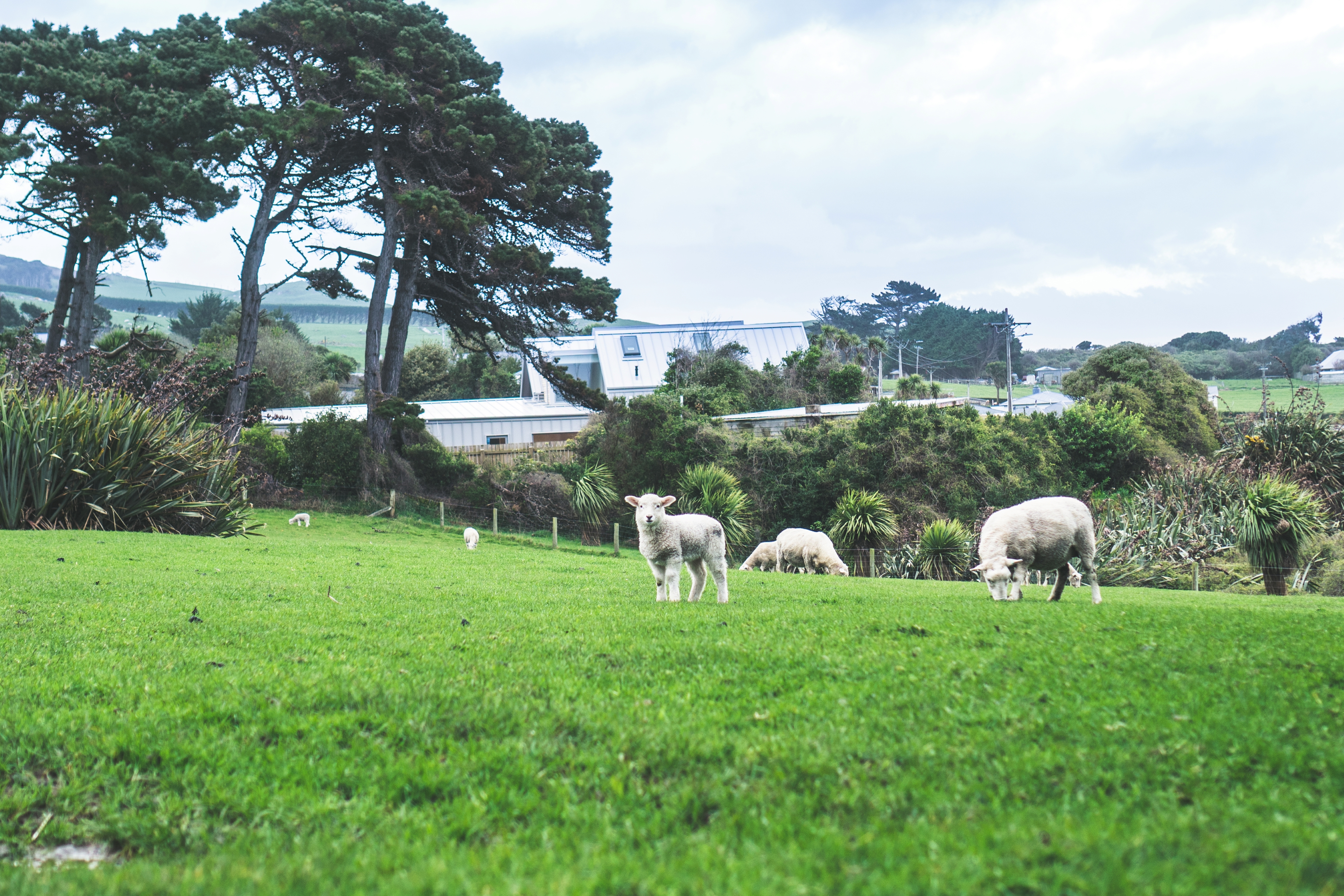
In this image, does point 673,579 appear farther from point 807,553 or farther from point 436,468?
point 436,468

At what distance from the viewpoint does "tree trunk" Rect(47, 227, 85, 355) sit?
27891mm

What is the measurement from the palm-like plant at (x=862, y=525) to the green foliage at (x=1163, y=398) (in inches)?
661

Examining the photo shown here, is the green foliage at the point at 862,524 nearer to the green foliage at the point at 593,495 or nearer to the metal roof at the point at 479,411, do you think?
the green foliage at the point at 593,495

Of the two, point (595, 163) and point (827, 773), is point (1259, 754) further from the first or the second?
point (595, 163)

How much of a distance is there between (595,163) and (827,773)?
34.0 meters

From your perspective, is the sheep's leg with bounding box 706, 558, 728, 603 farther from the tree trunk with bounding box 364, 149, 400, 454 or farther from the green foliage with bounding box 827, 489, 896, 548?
the tree trunk with bounding box 364, 149, 400, 454

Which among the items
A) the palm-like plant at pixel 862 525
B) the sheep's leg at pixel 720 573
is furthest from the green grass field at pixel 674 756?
the palm-like plant at pixel 862 525

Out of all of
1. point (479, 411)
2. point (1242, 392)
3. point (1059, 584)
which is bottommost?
point (1059, 584)

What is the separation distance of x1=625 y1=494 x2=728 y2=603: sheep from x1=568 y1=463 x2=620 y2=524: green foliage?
67.7 ft

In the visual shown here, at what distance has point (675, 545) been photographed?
31.5 feet

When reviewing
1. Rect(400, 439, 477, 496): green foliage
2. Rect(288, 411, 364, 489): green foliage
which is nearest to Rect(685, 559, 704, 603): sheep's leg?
Rect(400, 439, 477, 496): green foliage

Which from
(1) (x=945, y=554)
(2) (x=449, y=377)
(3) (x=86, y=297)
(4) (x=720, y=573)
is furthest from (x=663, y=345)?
(4) (x=720, y=573)

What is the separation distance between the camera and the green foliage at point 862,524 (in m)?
26.0

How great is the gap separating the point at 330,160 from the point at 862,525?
74.8ft
